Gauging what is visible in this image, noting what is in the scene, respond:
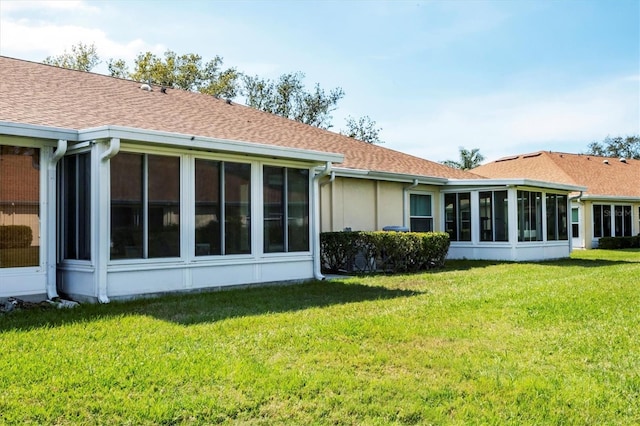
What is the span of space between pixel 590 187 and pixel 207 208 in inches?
824

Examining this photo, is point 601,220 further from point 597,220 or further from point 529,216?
point 529,216

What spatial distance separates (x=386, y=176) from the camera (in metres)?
14.5

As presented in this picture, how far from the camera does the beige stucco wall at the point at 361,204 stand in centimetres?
1355

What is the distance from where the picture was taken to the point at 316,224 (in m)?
10.9

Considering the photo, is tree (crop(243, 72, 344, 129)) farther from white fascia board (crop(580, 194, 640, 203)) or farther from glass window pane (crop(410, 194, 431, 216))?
glass window pane (crop(410, 194, 431, 216))

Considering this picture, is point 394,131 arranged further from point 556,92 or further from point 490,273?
point 490,273

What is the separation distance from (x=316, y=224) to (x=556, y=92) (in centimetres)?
1332

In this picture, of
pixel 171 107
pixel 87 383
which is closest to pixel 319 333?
pixel 87 383

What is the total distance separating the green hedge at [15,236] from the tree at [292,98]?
2932 centimetres

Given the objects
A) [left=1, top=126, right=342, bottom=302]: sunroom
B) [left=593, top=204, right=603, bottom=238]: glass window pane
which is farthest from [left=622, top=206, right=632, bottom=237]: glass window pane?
[left=1, top=126, right=342, bottom=302]: sunroom

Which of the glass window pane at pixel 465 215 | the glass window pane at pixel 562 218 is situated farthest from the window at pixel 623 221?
the glass window pane at pixel 465 215

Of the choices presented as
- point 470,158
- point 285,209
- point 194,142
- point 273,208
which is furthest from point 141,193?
point 470,158

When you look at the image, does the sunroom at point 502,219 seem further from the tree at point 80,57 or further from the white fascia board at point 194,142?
the tree at point 80,57

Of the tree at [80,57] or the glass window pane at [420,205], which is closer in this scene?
the glass window pane at [420,205]
